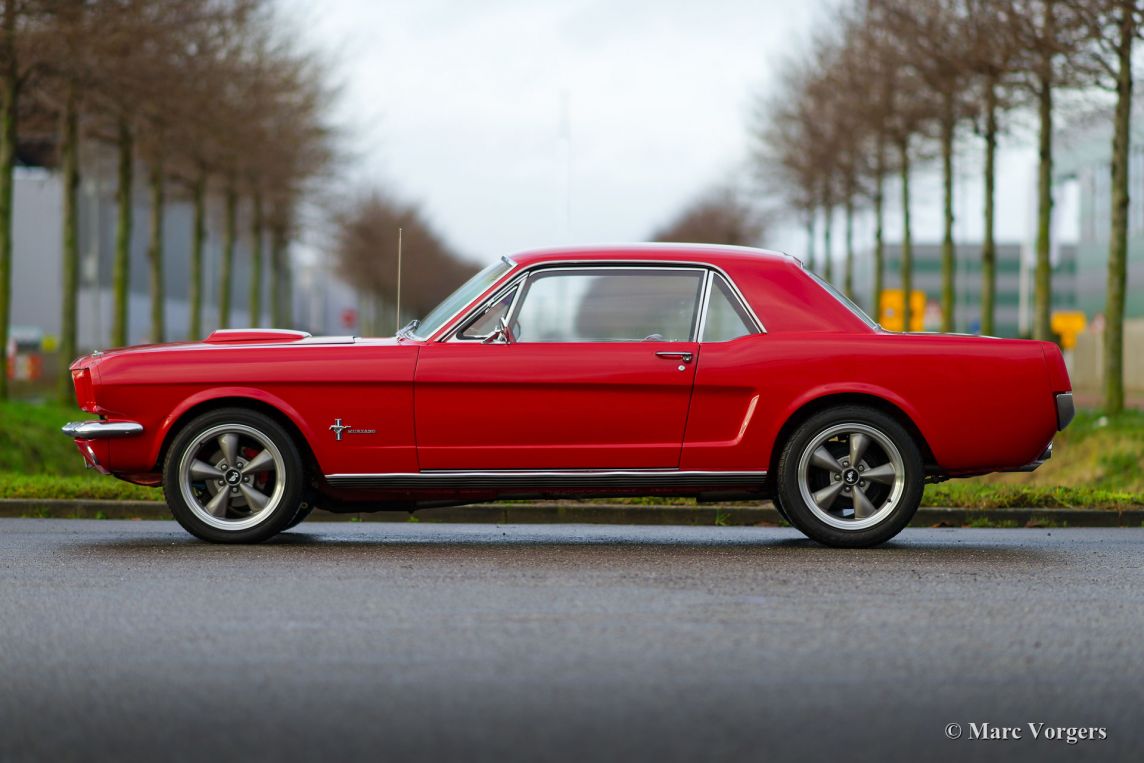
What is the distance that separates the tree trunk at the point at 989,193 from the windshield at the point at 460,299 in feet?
52.3

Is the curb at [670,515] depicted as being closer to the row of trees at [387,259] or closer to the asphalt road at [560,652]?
the asphalt road at [560,652]

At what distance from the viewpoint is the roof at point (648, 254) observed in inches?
370

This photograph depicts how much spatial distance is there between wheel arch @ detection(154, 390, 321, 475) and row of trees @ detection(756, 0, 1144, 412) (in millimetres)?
12909

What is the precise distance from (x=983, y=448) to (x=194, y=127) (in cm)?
2178

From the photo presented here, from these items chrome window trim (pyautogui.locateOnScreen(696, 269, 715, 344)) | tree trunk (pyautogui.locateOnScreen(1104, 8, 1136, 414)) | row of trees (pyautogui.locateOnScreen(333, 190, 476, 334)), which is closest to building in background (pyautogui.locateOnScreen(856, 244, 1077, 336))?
row of trees (pyautogui.locateOnScreen(333, 190, 476, 334))

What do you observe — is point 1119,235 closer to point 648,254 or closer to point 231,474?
point 648,254

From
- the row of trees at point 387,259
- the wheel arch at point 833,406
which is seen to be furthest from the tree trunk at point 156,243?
the wheel arch at point 833,406

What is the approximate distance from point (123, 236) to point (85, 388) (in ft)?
70.1

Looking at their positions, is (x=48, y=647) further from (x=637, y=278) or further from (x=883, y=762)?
(x=637, y=278)

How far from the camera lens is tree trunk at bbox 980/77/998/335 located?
26.6m

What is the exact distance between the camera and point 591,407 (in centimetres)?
908

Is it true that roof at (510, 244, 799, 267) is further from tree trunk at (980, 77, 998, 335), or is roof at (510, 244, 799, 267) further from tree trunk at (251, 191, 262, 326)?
tree trunk at (251, 191, 262, 326)

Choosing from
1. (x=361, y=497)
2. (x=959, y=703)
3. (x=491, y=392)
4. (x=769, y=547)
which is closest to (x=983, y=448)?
(x=769, y=547)

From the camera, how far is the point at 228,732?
4750 mm
